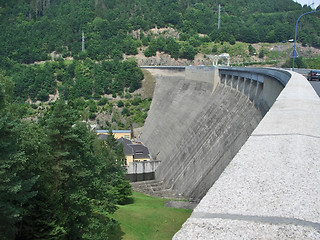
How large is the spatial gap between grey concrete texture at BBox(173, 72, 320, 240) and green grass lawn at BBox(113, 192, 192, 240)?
653 inches

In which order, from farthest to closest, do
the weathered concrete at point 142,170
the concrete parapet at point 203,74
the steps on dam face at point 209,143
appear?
1. the concrete parapet at point 203,74
2. the weathered concrete at point 142,170
3. the steps on dam face at point 209,143

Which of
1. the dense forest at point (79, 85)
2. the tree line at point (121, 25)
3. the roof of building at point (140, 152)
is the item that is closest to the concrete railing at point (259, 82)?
the dense forest at point (79, 85)

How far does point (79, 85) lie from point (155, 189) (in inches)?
2030

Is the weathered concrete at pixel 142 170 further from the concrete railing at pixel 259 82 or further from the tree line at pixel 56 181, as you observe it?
the tree line at pixel 56 181

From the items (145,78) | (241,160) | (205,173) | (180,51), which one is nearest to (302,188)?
(241,160)

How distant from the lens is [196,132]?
36.7 meters

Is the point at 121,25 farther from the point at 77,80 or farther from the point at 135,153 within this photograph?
the point at 135,153

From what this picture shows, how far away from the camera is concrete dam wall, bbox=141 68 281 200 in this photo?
2647cm

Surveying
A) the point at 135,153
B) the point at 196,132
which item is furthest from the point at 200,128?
the point at 135,153

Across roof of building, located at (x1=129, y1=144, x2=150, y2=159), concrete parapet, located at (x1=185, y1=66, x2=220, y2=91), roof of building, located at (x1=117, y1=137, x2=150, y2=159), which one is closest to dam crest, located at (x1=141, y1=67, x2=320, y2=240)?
concrete parapet, located at (x1=185, y1=66, x2=220, y2=91)

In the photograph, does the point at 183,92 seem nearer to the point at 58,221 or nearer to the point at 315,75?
the point at 315,75

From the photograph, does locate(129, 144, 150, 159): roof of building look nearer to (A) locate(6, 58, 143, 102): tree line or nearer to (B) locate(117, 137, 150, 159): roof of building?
(B) locate(117, 137, 150, 159): roof of building

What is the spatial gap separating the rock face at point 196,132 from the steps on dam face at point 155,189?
0.52 metres

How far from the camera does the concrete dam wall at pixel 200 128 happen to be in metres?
26.5
